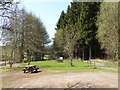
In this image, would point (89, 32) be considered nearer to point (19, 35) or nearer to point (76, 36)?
point (76, 36)

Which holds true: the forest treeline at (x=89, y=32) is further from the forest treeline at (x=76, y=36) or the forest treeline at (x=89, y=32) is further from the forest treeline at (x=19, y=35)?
the forest treeline at (x=19, y=35)

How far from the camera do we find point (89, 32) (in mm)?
55906

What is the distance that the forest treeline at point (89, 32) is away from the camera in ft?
141

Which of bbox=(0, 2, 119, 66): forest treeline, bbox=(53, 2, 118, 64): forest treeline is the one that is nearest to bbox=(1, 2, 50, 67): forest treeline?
bbox=(0, 2, 119, 66): forest treeline

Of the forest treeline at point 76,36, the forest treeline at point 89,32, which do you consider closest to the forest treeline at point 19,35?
the forest treeline at point 76,36

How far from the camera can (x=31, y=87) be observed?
21.9 metres

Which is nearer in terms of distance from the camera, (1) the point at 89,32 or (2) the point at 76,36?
(2) the point at 76,36

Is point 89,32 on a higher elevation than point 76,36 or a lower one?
higher

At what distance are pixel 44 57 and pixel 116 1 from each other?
3336 cm

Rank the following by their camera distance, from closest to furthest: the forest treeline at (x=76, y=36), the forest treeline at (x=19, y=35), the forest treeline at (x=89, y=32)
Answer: the forest treeline at (x=19, y=35), the forest treeline at (x=76, y=36), the forest treeline at (x=89, y=32)

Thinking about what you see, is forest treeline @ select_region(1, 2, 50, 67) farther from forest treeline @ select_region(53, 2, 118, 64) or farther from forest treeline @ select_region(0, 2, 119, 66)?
forest treeline @ select_region(53, 2, 118, 64)

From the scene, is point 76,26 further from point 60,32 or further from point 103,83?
point 103,83

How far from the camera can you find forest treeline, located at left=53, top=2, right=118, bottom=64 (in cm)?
4306

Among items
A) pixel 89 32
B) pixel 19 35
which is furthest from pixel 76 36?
pixel 19 35
